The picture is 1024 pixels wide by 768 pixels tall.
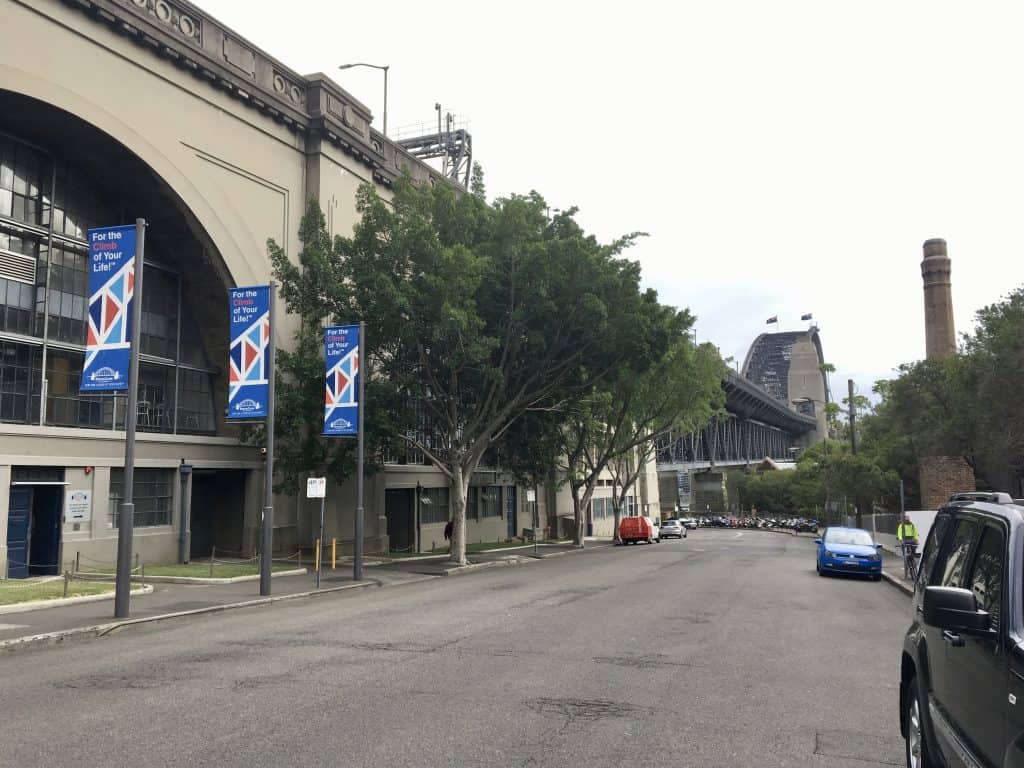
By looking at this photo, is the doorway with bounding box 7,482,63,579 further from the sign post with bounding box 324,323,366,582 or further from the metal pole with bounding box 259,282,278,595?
the metal pole with bounding box 259,282,278,595

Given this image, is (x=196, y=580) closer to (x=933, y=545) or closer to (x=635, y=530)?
(x=933, y=545)

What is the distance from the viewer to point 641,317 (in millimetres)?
27938

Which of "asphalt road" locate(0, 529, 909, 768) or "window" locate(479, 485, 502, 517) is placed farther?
"window" locate(479, 485, 502, 517)

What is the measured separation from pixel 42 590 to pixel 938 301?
5241cm

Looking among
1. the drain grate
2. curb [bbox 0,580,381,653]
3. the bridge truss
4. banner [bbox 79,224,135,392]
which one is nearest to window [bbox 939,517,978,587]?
the drain grate

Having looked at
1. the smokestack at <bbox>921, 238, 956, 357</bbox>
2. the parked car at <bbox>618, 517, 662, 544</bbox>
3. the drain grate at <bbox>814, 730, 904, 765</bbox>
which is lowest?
the parked car at <bbox>618, 517, 662, 544</bbox>

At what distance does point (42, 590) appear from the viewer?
17000 millimetres

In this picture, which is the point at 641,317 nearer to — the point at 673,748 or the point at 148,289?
the point at 148,289

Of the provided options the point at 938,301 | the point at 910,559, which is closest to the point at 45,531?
the point at 910,559

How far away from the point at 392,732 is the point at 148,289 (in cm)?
2415

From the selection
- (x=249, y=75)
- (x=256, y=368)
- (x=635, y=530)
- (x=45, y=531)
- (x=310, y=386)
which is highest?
(x=249, y=75)

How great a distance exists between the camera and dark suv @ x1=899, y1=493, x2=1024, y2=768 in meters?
3.57

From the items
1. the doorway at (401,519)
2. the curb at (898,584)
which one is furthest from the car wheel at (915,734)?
the doorway at (401,519)

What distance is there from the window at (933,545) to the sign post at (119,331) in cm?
1218
